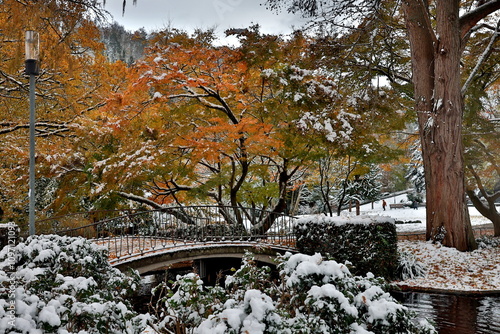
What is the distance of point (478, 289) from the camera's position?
24.7ft

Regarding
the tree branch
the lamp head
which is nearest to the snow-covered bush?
the lamp head

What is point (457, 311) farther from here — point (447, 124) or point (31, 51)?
point (31, 51)

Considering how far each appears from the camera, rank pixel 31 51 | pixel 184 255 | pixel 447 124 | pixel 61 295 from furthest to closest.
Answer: pixel 447 124
pixel 184 255
pixel 31 51
pixel 61 295

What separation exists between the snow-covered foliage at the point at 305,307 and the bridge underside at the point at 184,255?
4537 mm

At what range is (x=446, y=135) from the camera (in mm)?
9586

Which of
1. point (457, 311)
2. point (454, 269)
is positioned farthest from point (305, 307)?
point (454, 269)

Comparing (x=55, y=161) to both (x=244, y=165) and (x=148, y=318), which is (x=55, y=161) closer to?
(x=244, y=165)

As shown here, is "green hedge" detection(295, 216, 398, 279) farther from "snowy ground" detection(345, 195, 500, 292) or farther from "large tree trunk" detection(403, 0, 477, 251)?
"large tree trunk" detection(403, 0, 477, 251)

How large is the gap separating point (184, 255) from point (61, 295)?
6.23 metres

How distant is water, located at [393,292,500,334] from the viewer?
5.49 meters

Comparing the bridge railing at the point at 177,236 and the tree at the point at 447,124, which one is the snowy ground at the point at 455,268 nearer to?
the tree at the point at 447,124

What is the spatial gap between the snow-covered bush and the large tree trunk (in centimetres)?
871

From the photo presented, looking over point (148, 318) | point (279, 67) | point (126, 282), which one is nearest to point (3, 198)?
point (279, 67)

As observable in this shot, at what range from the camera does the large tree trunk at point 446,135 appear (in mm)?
9516
